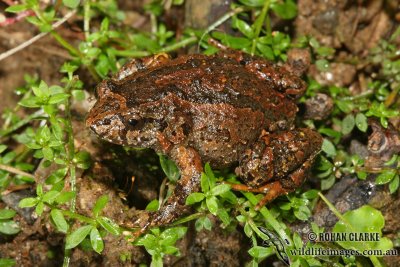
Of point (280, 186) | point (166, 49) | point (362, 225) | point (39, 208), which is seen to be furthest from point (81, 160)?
point (362, 225)

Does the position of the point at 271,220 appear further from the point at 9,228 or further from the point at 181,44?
the point at 9,228

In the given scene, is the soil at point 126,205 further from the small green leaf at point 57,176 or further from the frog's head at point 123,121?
the frog's head at point 123,121

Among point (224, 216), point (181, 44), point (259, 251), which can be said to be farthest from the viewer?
point (181, 44)

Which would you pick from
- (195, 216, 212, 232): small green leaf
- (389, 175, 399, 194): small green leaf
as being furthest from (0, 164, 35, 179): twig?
(389, 175, 399, 194): small green leaf

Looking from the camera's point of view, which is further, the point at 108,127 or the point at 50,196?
the point at 108,127

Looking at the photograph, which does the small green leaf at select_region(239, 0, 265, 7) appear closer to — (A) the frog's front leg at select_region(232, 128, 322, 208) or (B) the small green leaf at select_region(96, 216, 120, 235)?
(A) the frog's front leg at select_region(232, 128, 322, 208)

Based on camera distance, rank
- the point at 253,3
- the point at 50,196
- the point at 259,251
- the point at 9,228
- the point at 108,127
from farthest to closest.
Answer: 1. the point at 253,3
2. the point at 9,228
3. the point at 108,127
4. the point at 259,251
5. the point at 50,196
